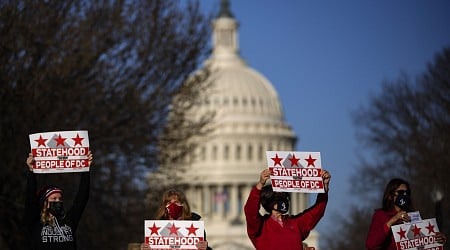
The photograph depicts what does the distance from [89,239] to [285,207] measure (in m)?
23.0

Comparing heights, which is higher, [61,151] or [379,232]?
[61,151]

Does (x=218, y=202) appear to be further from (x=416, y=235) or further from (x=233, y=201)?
(x=416, y=235)

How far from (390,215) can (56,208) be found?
108 inches

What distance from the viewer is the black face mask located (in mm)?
13352

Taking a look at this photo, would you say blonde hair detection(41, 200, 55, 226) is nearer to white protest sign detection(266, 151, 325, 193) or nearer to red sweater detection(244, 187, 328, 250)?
red sweater detection(244, 187, 328, 250)

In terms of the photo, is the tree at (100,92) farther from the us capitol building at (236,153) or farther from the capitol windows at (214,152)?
the capitol windows at (214,152)

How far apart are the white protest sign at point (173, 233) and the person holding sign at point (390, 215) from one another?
4.76 feet

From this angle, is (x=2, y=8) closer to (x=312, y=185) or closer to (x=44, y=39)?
(x=44, y=39)

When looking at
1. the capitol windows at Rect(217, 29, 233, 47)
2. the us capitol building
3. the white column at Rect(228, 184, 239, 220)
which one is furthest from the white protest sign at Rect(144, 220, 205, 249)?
the capitol windows at Rect(217, 29, 233, 47)

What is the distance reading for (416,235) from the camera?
1369cm

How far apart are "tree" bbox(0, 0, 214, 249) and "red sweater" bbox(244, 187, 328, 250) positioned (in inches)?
746

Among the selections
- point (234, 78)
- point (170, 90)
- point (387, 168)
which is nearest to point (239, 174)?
point (234, 78)

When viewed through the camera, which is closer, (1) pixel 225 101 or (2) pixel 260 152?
(2) pixel 260 152

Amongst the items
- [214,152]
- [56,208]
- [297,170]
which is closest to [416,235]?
[297,170]
